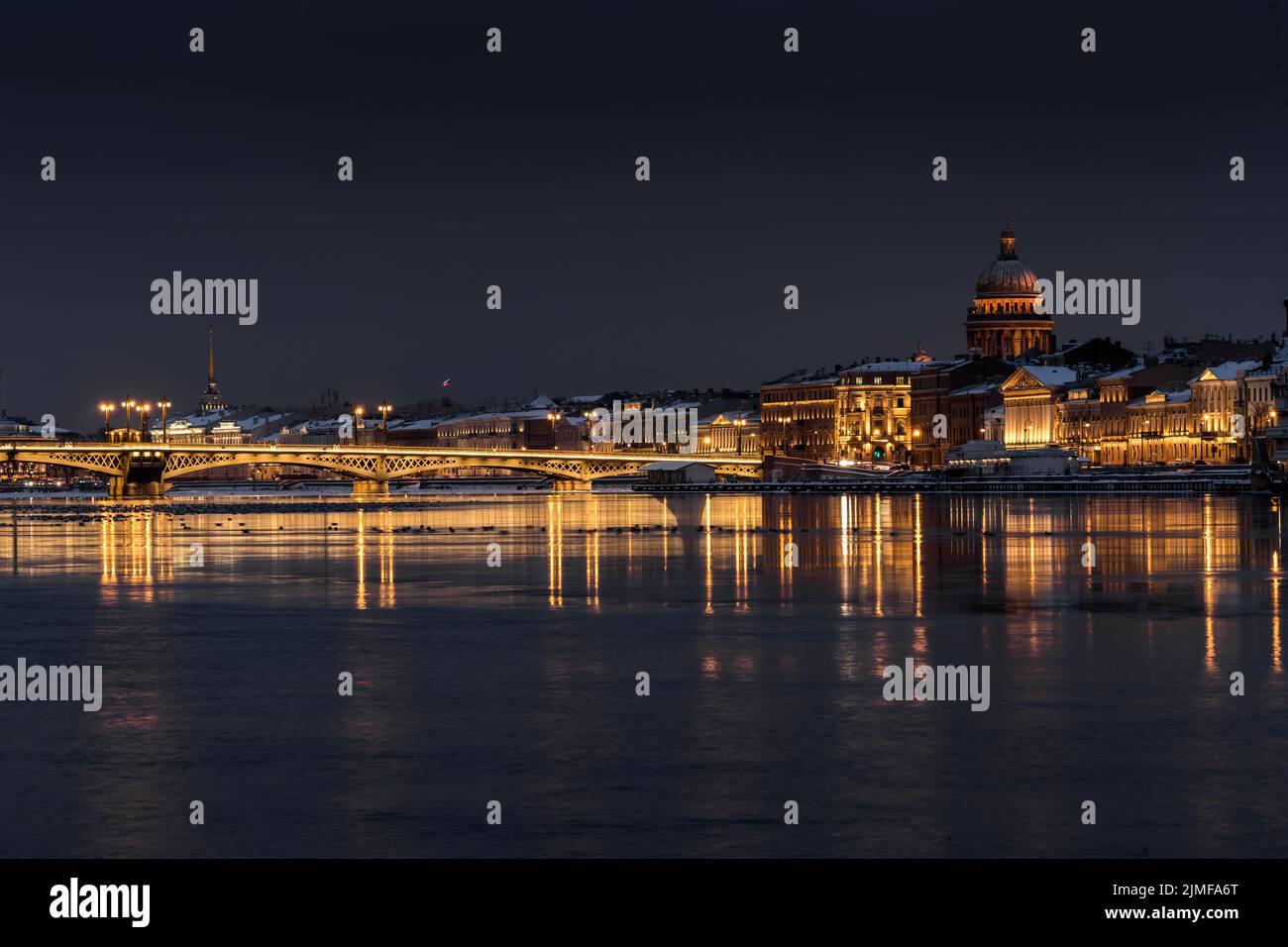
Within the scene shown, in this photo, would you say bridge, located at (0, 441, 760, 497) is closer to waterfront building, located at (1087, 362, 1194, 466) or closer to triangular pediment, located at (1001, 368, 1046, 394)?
waterfront building, located at (1087, 362, 1194, 466)

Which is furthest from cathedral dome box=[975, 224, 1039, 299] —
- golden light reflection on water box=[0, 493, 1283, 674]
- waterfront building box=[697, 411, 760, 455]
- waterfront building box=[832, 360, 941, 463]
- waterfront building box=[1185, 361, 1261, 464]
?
golden light reflection on water box=[0, 493, 1283, 674]

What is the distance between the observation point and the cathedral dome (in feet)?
598

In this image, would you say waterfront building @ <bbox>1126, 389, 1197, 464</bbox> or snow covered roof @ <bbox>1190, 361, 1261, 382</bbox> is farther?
waterfront building @ <bbox>1126, 389, 1197, 464</bbox>

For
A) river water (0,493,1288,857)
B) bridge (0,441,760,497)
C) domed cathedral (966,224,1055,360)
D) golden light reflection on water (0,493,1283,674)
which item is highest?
domed cathedral (966,224,1055,360)

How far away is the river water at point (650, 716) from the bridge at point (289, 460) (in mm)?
82253

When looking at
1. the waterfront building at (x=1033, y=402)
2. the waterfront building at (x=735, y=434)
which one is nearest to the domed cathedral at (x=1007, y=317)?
the waterfront building at (x=735, y=434)

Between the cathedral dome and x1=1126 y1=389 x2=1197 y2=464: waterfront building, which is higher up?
the cathedral dome

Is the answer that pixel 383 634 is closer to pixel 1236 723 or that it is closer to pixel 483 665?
pixel 483 665

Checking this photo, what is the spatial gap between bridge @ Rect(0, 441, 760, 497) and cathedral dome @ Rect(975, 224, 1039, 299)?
6345 centimetres

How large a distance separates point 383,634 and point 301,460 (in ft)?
311

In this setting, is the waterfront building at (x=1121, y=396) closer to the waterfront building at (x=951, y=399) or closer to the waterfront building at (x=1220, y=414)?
the waterfront building at (x=1220, y=414)

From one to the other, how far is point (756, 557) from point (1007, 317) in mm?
150760

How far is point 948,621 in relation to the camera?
20281mm

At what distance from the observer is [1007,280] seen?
182500 mm
